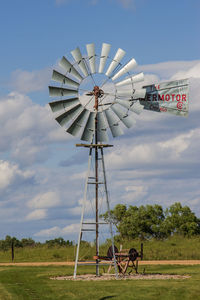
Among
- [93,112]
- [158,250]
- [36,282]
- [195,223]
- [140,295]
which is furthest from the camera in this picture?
[195,223]

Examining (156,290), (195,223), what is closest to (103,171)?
(156,290)

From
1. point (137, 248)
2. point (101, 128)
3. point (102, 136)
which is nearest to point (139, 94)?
point (101, 128)

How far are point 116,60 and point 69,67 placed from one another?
226 centimetres

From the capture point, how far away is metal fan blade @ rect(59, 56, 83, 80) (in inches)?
945

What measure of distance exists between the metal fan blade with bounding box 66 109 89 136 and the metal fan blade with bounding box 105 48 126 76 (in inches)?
88.1

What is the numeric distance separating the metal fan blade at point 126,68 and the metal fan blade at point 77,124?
2.27 meters

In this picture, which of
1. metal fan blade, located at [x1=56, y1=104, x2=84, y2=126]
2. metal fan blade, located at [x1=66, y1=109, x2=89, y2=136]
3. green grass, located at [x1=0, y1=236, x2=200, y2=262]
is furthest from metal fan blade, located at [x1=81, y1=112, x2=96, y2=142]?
green grass, located at [x1=0, y1=236, x2=200, y2=262]

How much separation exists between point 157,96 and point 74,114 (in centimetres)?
446

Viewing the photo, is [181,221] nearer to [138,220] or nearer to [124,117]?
[138,220]

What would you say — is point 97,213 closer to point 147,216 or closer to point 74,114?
point 74,114

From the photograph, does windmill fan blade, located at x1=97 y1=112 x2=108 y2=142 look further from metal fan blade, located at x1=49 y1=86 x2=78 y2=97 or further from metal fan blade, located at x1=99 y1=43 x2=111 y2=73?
metal fan blade, located at x1=99 y1=43 x2=111 y2=73

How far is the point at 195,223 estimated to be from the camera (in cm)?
6662

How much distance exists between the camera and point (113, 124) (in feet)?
80.9

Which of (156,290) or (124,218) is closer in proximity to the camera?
(156,290)
